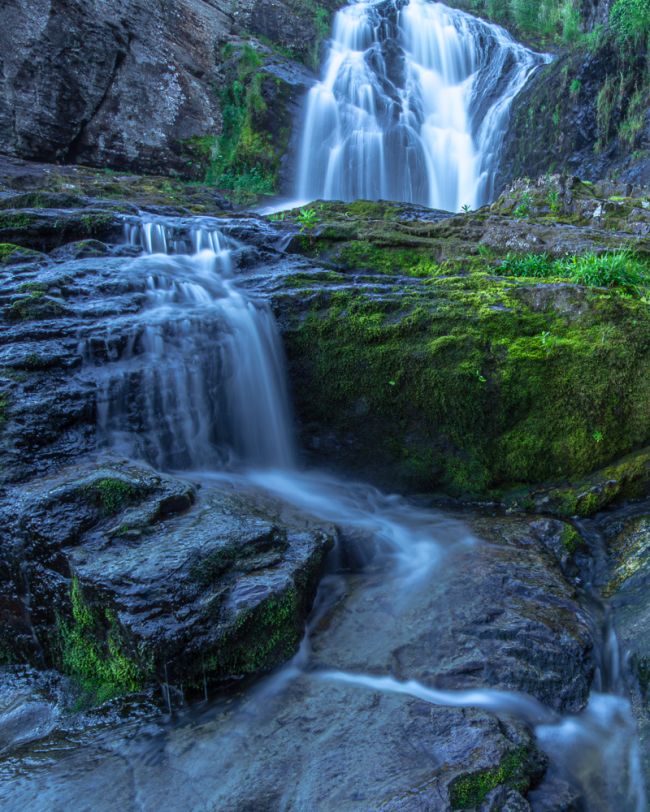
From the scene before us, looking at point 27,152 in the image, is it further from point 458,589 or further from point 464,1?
point 464,1

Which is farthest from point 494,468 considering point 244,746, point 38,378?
point 38,378

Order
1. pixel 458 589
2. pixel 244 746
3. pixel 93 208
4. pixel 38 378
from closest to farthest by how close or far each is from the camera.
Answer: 1. pixel 244 746
2. pixel 458 589
3. pixel 38 378
4. pixel 93 208

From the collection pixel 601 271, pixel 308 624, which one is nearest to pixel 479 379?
pixel 601 271

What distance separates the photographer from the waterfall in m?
14.3

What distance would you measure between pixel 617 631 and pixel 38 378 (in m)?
4.33

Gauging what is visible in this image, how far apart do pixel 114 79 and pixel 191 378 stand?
1330 cm

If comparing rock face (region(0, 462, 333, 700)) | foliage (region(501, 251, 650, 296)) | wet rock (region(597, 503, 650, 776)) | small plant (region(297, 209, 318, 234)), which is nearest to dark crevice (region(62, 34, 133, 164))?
small plant (region(297, 209, 318, 234))

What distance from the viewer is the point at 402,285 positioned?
5.68 metres

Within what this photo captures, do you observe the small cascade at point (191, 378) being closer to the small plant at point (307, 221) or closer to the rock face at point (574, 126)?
the small plant at point (307, 221)

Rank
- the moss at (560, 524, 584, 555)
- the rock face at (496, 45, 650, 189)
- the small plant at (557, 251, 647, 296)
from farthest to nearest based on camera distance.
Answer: the rock face at (496, 45, 650, 189) < the small plant at (557, 251, 647, 296) < the moss at (560, 524, 584, 555)

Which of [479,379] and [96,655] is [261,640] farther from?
[479,379]

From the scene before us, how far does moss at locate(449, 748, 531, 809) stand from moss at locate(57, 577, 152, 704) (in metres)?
1.58

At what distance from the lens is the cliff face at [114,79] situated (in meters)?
12.6

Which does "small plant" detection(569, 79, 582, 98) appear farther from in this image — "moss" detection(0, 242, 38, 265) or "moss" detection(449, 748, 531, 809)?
"moss" detection(449, 748, 531, 809)
